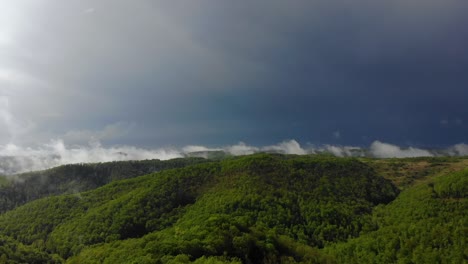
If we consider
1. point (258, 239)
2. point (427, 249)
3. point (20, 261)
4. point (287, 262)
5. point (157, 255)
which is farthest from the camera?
point (427, 249)

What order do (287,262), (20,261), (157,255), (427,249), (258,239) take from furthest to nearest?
(427,249), (20,261), (258,239), (287,262), (157,255)

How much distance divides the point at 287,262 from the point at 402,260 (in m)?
97.4

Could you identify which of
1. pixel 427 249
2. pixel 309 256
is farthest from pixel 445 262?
pixel 309 256

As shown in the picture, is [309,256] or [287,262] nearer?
[287,262]

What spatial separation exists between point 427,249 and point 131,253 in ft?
511

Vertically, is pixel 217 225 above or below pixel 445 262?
above

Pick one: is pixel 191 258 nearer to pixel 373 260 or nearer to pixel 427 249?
pixel 373 260

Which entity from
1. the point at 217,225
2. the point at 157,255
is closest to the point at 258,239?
the point at 217,225

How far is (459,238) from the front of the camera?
652ft

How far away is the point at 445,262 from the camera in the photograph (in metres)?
184

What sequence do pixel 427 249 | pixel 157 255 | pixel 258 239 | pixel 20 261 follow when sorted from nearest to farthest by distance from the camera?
1. pixel 157 255
2. pixel 258 239
3. pixel 20 261
4. pixel 427 249

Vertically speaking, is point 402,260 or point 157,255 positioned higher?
point 157,255

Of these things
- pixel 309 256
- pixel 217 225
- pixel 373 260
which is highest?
pixel 217 225

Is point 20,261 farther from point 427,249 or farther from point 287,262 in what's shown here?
point 427,249
